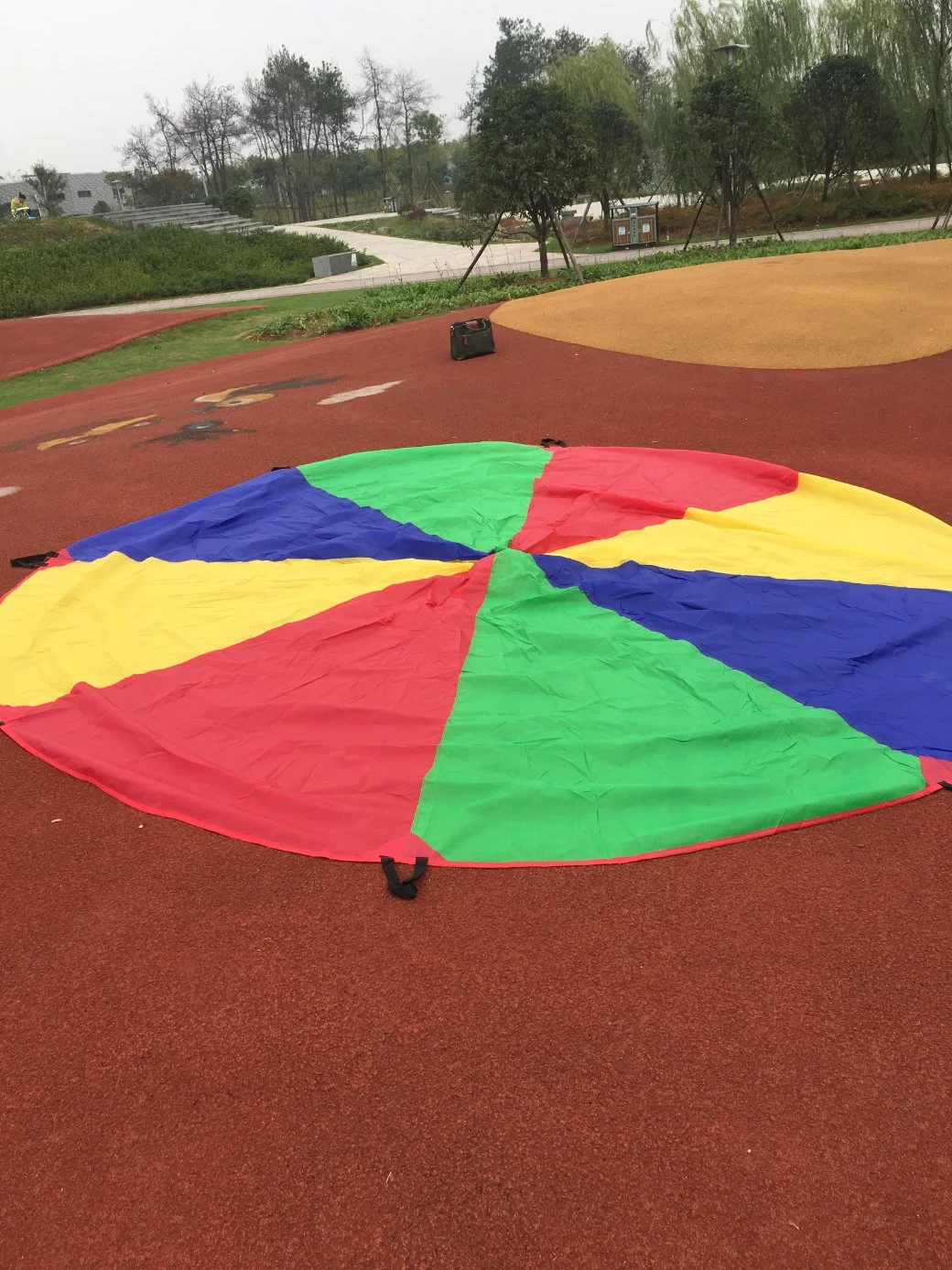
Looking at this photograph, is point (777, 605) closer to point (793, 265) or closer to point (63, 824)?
point (63, 824)

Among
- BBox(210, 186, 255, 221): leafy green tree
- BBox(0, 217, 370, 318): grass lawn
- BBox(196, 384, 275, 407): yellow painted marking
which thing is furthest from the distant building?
BBox(196, 384, 275, 407): yellow painted marking

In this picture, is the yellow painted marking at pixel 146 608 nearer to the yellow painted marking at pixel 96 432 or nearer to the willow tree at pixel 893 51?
the yellow painted marking at pixel 96 432

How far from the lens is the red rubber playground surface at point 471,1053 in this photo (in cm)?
200

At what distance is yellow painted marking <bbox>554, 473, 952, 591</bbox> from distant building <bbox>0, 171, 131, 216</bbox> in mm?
56359

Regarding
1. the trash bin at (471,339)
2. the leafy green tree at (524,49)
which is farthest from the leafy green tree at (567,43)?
the trash bin at (471,339)

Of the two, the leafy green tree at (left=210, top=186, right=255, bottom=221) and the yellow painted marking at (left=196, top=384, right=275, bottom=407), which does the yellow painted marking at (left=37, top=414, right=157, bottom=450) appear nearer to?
the yellow painted marking at (left=196, top=384, right=275, bottom=407)

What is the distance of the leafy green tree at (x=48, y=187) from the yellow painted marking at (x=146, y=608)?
51945mm

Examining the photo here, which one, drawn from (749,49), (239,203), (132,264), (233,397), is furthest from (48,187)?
(233,397)

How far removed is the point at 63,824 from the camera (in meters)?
3.44

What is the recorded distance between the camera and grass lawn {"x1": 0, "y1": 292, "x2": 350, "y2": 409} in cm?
1373

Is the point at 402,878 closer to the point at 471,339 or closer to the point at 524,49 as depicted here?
the point at 471,339

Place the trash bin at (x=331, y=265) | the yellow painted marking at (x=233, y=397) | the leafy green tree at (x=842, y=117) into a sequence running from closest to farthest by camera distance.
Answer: the yellow painted marking at (x=233, y=397) < the leafy green tree at (x=842, y=117) < the trash bin at (x=331, y=265)

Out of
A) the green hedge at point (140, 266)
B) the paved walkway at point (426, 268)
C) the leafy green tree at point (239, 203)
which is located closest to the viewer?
the paved walkway at point (426, 268)

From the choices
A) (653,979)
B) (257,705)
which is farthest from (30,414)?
(653,979)
